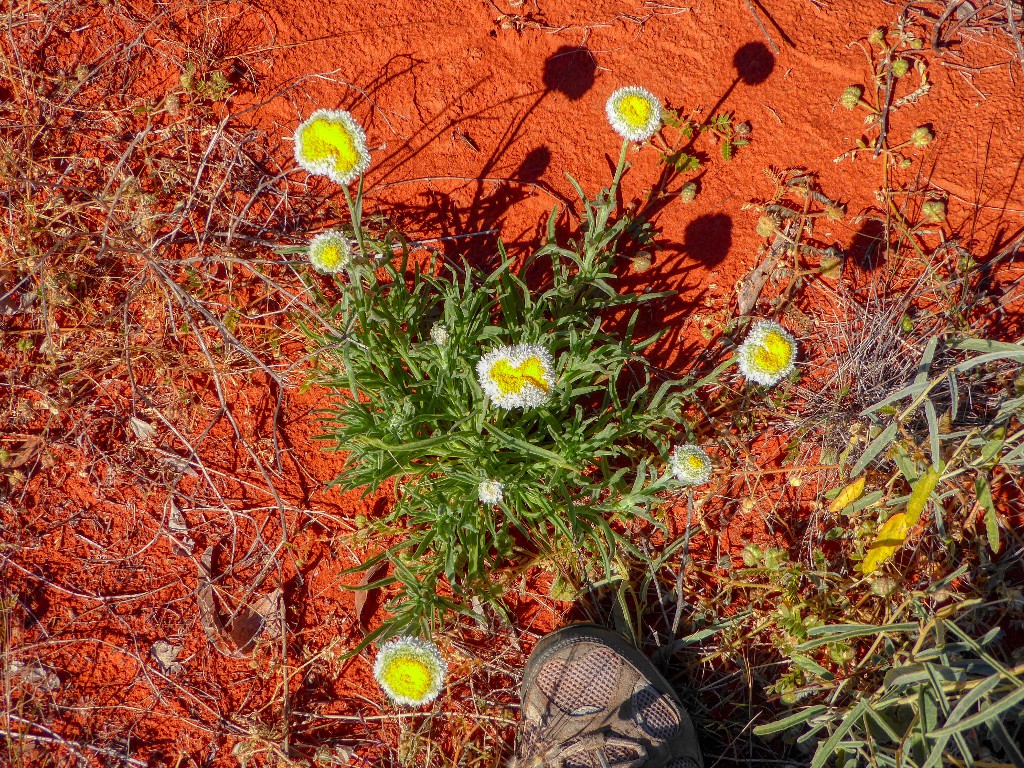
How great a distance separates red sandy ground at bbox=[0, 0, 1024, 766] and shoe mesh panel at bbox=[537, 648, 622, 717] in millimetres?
245

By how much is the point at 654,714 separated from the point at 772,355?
1615 millimetres

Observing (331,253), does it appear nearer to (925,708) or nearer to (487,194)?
(487,194)

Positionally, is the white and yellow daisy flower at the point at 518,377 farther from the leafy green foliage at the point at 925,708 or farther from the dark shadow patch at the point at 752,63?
the dark shadow patch at the point at 752,63

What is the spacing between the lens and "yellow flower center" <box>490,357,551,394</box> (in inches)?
93.1

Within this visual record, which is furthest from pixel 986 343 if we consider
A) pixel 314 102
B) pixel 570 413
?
pixel 314 102

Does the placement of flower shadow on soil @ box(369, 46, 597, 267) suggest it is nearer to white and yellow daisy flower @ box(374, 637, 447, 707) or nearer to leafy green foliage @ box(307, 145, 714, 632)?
leafy green foliage @ box(307, 145, 714, 632)

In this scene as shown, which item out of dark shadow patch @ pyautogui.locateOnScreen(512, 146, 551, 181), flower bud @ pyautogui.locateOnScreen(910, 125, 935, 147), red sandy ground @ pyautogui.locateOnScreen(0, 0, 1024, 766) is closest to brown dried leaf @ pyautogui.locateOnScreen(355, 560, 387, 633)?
red sandy ground @ pyautogui.locateOnScreen(0, 0, 1024, 766)

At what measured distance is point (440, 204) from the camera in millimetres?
3572

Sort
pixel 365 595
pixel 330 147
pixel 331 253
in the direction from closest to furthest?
pixel 330 147 → pixel 331 253 → pixel 365 595

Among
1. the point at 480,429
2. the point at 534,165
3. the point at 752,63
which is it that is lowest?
the point at 480,429

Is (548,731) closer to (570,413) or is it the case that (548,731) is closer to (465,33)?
(570,413)

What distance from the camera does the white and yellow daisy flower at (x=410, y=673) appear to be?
8.16ft

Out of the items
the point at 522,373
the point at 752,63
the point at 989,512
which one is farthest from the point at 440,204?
the point at 989,512

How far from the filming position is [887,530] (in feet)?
9.11
